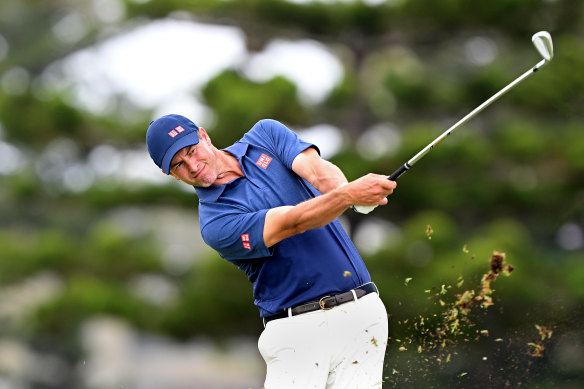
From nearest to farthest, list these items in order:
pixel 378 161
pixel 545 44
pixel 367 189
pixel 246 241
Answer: pixel 367 189 → pixel 246 241 → pixel 545 44 → pixel 378 161

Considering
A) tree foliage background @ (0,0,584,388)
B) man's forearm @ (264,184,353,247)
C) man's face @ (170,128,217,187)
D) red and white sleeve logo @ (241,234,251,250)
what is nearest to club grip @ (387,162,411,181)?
man's forearm @ (264,184,353,247)

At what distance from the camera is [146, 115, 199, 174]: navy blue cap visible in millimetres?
3950

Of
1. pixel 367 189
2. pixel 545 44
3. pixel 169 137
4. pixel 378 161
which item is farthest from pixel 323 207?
pixel 378 161

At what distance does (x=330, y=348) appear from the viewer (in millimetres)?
3973

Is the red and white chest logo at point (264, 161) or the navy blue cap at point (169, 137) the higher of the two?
the navy blue cap at point (169, 137)

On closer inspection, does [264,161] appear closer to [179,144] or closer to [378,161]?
[179,144]

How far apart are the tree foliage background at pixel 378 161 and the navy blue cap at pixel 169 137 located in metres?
6.05

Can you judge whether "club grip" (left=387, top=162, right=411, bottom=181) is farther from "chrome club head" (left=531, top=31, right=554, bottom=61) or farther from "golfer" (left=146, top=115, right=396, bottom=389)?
"chrome club head" (left=531, top=31, right=554, bottom=61)

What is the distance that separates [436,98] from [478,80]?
590 millimetres

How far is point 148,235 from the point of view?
1411 centimetres

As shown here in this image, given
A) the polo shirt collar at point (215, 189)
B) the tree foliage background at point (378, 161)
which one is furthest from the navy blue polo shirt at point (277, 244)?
the tree foliage background at point (378, 161)

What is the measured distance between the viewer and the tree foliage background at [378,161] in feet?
35.4

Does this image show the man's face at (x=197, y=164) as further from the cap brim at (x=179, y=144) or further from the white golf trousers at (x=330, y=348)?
the white golf trousers at (x=330, y=348)

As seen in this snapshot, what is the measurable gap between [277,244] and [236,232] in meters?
0.18
